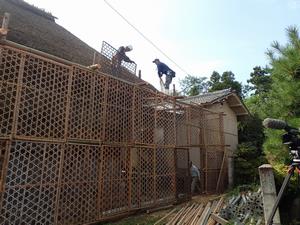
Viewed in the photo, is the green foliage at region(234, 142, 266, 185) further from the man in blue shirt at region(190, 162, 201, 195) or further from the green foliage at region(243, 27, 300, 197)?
the green foliage at region(243, 27, 300, 197)

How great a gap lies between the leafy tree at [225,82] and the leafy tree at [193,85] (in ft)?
6.87

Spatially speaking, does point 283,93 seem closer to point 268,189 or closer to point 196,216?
point 268,189

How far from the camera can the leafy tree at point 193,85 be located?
31.4 m

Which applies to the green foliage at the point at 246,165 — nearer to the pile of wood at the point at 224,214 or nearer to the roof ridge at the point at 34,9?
the pile of wood at the point at 224,214

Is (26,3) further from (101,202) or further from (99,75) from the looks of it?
(101,202)

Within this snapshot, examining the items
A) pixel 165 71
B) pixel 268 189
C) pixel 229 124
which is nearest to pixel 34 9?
pixel 165 71

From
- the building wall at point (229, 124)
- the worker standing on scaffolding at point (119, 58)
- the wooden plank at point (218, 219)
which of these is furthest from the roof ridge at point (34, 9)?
the wooden plank at point (218, 219)

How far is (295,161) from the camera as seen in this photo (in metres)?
2.17

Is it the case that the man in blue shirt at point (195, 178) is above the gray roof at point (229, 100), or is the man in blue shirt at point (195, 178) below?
below

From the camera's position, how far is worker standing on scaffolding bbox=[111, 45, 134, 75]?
7.91 m

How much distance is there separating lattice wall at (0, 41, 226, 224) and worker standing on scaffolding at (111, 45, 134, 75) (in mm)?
1328

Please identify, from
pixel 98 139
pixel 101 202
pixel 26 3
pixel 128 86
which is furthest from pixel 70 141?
pixel 26 3

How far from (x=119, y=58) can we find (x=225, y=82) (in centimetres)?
1915

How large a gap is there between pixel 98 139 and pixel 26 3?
10.6m
